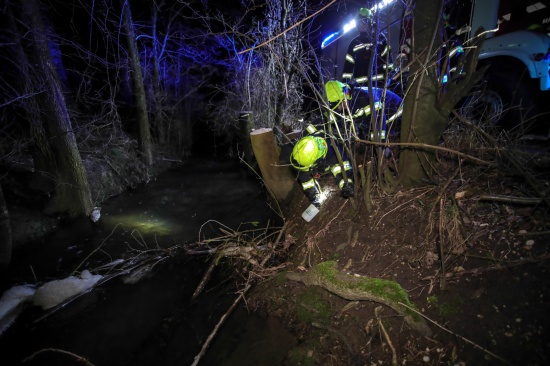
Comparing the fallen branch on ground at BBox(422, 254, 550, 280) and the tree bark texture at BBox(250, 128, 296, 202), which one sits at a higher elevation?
the tree bark texture at BBox(250, 128, 296, 202)

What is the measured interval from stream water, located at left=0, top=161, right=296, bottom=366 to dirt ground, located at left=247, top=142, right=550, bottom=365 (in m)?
0.38

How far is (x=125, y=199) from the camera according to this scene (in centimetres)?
750

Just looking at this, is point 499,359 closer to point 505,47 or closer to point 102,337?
point 102,337

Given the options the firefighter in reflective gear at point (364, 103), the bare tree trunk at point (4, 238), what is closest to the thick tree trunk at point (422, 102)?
the firefighter in reflective gear at point (364, 103)

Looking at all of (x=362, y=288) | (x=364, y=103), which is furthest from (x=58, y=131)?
(x=362, y=288)

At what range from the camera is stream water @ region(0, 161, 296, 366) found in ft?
9.29

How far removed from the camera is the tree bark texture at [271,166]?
15.4 feet

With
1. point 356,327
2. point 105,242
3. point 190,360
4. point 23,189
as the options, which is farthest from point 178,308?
point 23,189

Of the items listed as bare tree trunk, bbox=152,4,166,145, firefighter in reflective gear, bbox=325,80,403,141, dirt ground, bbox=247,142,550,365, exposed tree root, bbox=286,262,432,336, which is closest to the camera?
dirt ground, bbox=247,142,550,365

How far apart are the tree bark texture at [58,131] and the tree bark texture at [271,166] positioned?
151 inches

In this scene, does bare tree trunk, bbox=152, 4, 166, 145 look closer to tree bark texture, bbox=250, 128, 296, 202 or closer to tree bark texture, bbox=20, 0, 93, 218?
tree bark texture, bbox=20, 0, 93, 218

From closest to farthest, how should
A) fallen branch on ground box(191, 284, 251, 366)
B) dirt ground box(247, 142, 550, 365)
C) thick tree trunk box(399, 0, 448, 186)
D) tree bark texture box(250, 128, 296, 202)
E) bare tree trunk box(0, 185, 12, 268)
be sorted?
1. dirt ground box(247, 142, 550, 365)
2. fallen branch on ground box(191, 284, 251, 366)
3. thick tree trunk box(399, 0, 448, 186)
4. bare tree trunk box(0, 185, 12, 268)
5. tree bark texture box(250, 128, 296, 202)

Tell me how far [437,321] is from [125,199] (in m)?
7.58

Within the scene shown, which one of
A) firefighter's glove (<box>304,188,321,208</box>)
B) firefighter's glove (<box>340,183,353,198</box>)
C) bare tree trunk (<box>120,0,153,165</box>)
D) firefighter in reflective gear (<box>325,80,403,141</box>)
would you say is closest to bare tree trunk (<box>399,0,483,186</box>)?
firefighter in reflective gear (<box>325,80,403,141</box>)
